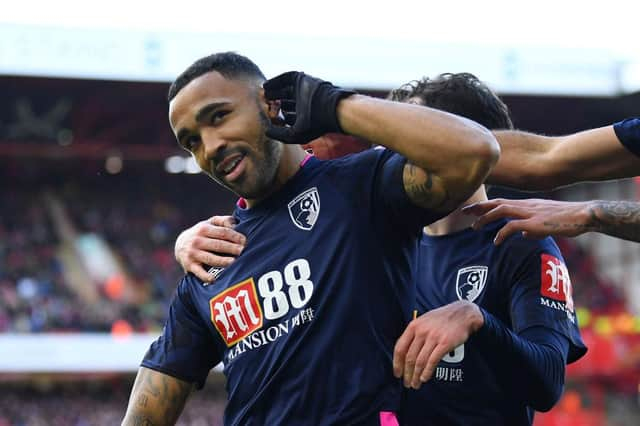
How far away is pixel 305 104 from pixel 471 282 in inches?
45.4

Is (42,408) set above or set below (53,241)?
below

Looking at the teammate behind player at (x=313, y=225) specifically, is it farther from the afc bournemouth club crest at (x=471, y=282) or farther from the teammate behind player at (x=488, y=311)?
the afc bournemouth club crest at (x=471, y=282)

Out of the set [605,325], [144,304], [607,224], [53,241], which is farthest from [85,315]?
[607,224]

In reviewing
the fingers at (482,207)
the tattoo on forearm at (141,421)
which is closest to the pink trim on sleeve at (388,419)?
the fingers at (482,207)

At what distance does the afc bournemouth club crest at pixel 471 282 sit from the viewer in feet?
12.1

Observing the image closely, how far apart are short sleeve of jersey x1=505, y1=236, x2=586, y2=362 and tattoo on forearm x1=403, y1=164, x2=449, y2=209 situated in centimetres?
77

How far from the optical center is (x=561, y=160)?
3.92 meters

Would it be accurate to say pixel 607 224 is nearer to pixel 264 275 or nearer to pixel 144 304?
pixel 264 275

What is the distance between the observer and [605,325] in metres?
24.8

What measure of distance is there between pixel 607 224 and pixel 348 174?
40.3 inches

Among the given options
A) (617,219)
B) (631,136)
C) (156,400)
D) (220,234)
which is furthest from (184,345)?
(631,136)

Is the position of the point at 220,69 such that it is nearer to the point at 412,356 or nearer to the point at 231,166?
the point at 231,166

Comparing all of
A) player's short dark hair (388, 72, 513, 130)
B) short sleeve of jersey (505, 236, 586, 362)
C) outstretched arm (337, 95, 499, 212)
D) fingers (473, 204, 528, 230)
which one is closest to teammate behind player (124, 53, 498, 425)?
outstretched arm (337, 95, 499, 212)

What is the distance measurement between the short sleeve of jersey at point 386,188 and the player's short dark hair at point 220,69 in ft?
1.33
